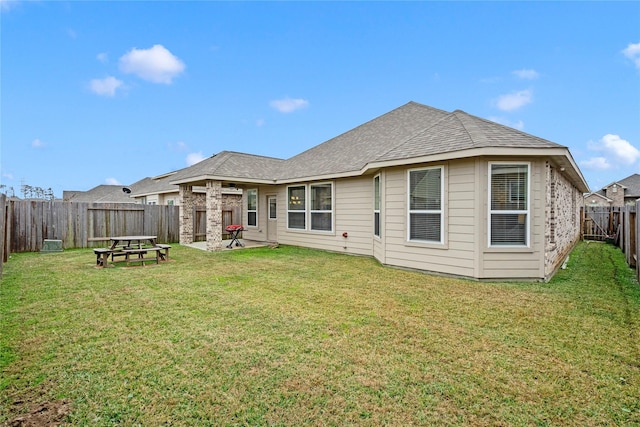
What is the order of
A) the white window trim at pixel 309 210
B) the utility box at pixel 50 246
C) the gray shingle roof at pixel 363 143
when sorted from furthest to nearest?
the white window trim at pixel 309 210 → the utility box at pixel 50 246 → the gray shingle roof at pixel 363 143

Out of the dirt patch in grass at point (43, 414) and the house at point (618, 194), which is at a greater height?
the house at point (618, 194)

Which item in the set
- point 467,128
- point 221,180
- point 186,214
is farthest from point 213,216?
point 467,128

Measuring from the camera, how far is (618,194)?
1313 inches

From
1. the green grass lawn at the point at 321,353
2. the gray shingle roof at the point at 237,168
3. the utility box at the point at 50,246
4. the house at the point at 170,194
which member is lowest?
the green grass lawn at the point at 321,353

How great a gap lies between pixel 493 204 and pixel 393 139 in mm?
4846

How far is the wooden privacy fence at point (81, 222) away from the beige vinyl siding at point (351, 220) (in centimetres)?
715

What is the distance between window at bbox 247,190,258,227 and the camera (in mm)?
13953

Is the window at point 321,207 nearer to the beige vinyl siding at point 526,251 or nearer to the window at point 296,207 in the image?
the window at point 296,207

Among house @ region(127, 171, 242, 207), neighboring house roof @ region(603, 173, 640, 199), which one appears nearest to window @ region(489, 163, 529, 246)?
house @ region(127, 171, 242, 207)

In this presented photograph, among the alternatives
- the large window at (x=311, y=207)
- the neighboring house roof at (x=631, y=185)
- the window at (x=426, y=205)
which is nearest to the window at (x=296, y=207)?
the large window at (x=311, y=207)

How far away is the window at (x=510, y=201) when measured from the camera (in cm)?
620

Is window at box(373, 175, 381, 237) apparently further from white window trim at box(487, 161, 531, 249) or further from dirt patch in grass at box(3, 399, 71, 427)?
dirt patch in grass at box(3, 399, 71, 427)

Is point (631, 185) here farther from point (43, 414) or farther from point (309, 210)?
point (43, 414)

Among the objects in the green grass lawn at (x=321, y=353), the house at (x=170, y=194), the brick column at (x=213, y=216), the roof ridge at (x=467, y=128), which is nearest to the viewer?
the green grass lawn at (x=321, y=353)
